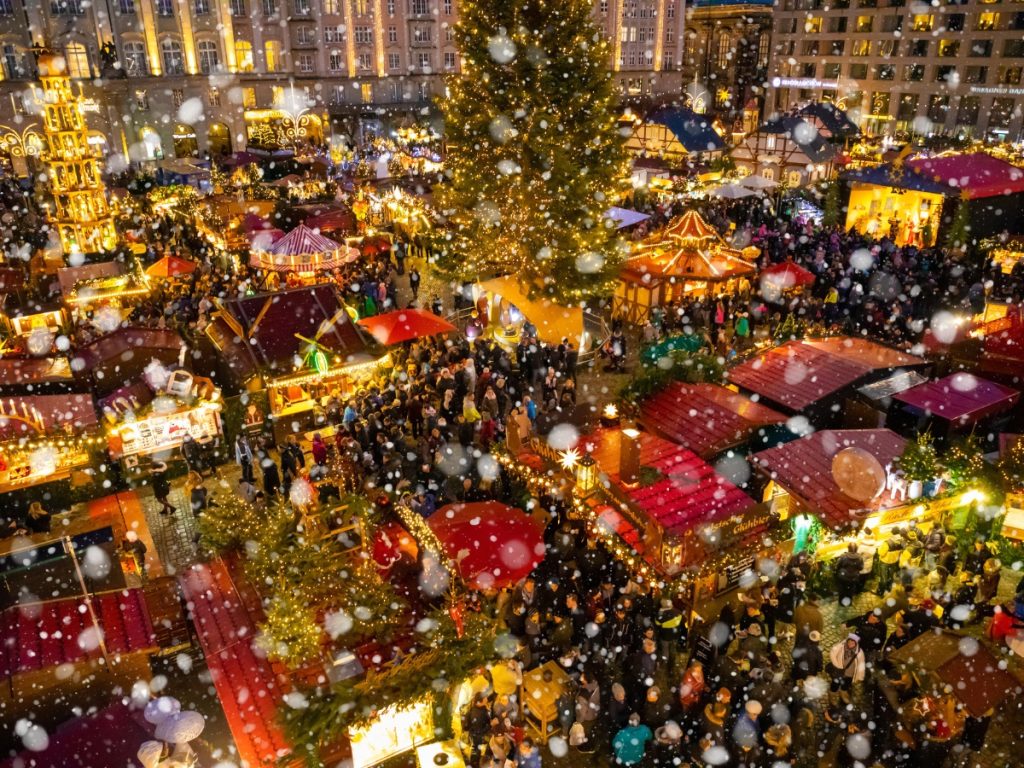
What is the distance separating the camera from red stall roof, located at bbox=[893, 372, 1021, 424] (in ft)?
39.0

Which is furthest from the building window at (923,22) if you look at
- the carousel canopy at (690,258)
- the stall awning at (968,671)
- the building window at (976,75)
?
the stall awning at (968,671)

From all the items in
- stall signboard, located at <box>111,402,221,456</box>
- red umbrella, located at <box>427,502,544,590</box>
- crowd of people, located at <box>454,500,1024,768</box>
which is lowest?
crowd of people, located at <box>454,500,1024,768</box>

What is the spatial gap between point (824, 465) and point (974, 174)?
791 inches

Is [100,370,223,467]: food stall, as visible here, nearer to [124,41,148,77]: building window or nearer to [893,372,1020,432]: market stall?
[893,372,1020,432]: market stall

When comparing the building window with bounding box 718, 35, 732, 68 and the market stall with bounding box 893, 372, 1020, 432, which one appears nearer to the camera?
the market stall with bounding box 893, 372, 1020, 432

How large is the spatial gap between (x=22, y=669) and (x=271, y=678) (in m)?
2.33

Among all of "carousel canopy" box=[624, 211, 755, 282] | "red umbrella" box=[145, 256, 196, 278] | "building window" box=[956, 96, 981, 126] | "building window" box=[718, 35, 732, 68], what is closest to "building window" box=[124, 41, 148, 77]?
"red umbrella" box=[145, 256, 196, 278]

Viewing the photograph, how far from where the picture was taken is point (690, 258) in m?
20.7

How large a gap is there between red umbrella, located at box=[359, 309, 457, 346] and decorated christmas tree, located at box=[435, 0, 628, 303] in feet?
11.3

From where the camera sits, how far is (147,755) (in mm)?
6121

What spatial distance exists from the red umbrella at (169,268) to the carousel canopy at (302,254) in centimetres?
233

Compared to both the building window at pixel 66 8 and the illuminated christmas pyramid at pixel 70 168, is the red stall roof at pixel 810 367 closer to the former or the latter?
the illuminated christmas pyramid at pixel 70 168

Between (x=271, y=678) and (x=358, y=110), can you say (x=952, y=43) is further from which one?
(x=271, y=678)

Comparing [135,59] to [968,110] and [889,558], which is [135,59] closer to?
[889,558]
